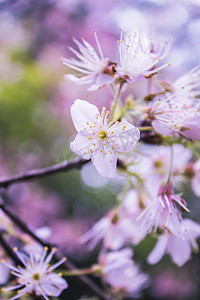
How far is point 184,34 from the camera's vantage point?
3.82m

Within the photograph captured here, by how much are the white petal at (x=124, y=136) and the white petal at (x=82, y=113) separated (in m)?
0.06

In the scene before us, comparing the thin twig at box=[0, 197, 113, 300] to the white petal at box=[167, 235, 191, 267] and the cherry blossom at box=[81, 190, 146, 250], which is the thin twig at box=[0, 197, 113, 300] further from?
the white petal at box=[167, 235, 191, 267]

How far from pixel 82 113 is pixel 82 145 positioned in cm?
7

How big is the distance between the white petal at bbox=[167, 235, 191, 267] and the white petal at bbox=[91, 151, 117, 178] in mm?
354

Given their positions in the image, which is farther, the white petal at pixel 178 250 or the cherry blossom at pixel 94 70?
the white petal at pixel 178 250

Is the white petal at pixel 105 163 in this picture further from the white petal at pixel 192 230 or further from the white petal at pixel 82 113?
the white petal at pixel 192 230

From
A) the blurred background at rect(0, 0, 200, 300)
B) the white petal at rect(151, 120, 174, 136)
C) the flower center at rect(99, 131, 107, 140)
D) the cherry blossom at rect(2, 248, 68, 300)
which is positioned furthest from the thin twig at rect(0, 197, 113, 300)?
the blurred background at rect(0, 0, 200, 300)

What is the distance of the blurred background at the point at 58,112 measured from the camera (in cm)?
285

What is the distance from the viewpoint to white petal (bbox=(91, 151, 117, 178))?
82 centimetres

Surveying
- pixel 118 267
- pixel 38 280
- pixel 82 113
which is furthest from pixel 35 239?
pixel 82 113

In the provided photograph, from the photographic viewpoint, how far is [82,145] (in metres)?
0.84

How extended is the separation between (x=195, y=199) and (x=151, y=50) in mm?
2773

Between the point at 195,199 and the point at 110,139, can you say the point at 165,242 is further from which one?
the point at 195,199

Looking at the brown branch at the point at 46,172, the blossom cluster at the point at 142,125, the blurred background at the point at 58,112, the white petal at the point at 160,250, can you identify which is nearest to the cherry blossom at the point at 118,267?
the blossom cluster at the point at 142,125
